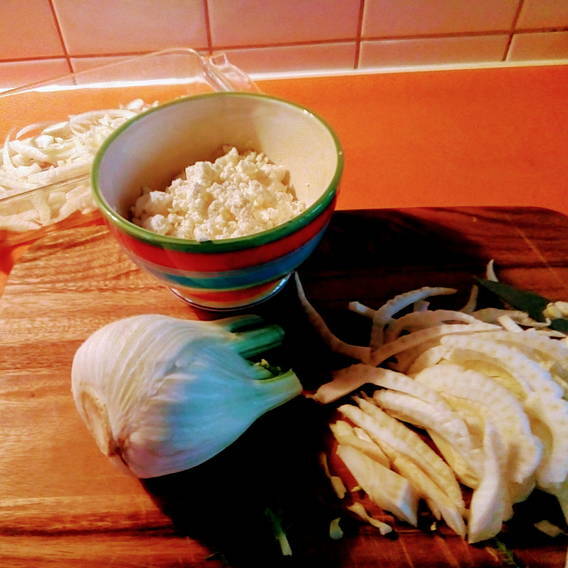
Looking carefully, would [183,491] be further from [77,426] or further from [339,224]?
[339,224]

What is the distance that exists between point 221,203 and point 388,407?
1.16 feet

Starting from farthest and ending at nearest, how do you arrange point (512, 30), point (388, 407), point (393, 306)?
point (512, 30), point (393, 306), point (388, 407)

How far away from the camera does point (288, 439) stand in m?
0.70

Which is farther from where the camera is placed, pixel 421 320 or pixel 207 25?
pixel 207 25

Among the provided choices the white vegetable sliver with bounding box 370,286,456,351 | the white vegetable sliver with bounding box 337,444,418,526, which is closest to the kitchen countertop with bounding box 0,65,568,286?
the white vegetable sliver with bounding box 370,286,456,351

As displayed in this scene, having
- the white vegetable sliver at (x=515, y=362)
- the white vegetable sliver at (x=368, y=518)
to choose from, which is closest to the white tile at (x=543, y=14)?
the white vegetable sliver at (x=515, y=362)

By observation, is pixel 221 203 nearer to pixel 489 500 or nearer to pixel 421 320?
pixel 421 320

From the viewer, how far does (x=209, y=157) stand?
912 mm

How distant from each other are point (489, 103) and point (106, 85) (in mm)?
971

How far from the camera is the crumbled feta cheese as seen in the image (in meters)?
0.75

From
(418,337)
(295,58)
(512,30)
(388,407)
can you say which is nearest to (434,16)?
(512,30)

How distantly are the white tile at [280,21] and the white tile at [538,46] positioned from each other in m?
0.44

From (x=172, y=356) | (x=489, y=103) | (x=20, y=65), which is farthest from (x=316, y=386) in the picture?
(x=20, y=65)

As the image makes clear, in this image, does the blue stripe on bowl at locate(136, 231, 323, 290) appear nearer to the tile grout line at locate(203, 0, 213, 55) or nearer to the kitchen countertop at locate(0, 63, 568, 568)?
the kitchen countertop at locate(0, 63, 568, 568)
